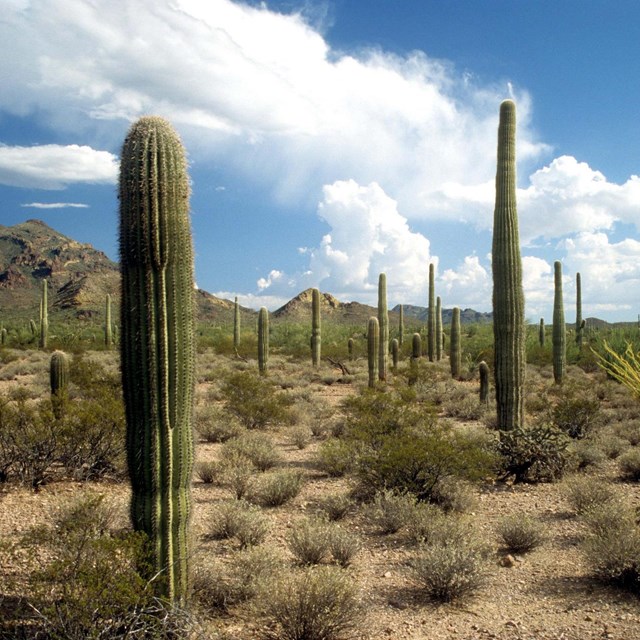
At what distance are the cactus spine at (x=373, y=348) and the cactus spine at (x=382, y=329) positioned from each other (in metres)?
0.87

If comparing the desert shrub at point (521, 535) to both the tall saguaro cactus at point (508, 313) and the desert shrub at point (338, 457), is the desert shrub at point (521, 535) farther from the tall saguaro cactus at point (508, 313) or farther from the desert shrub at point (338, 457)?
the tall saguaro cactus at point (508, 313)

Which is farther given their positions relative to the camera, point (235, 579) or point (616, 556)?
point (616, 556)

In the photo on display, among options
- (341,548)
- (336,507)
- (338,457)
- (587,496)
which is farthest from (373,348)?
(341,548)

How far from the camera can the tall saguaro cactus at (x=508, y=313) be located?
37.2 feet

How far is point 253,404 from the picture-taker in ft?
51.3

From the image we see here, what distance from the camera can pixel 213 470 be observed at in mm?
10633

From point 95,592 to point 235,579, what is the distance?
1.82 meters

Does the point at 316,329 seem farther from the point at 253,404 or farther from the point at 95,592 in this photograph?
the point at 95,592

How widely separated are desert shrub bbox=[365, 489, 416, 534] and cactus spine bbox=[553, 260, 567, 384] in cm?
1512

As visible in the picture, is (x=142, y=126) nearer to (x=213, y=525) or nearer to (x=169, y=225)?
(x=169, y=225)

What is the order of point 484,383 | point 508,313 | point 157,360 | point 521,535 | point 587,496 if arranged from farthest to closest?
point 484,383
point 508,313
point 587,496
point 521,535
point 157,360

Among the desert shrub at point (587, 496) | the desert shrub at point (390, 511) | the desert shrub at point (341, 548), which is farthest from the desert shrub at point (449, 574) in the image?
the desert shrub at point (587, 496)

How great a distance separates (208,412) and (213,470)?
4908 mm

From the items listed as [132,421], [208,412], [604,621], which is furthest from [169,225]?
[208,412]
